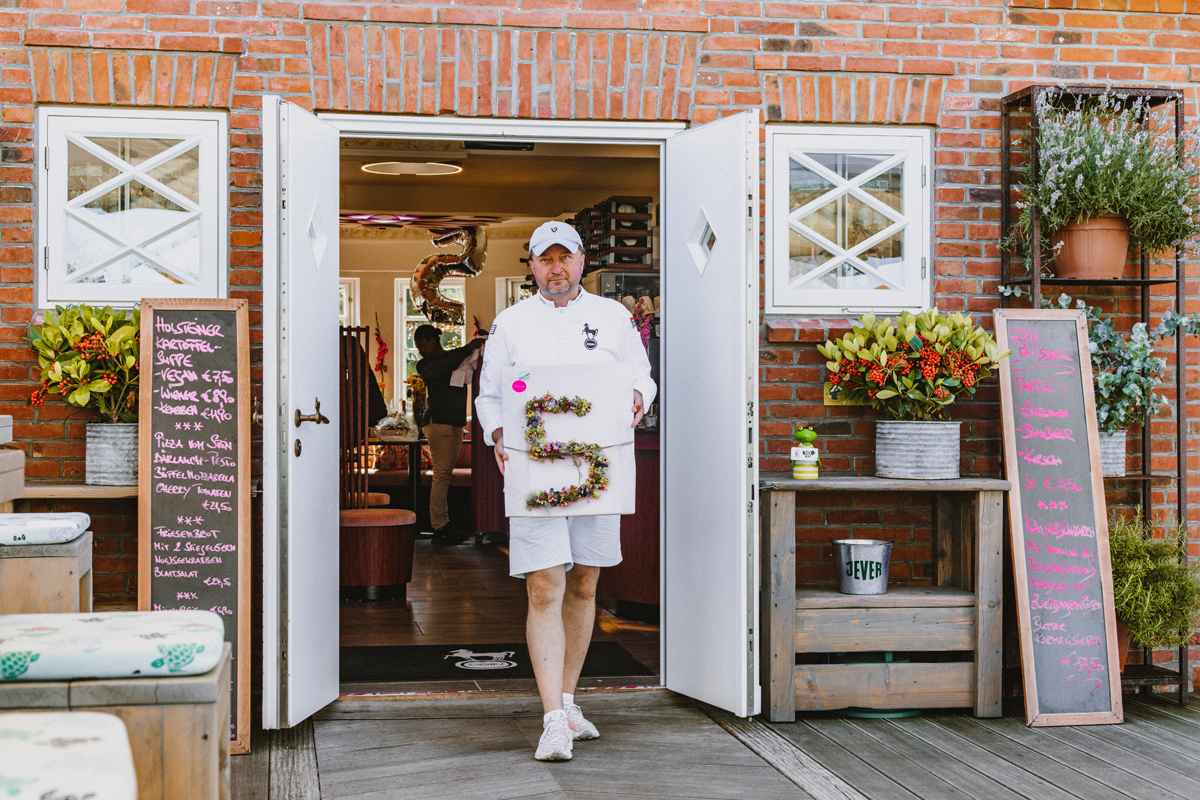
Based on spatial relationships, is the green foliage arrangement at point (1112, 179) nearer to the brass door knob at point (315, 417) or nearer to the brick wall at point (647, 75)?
the brick wall at point (647, 75)

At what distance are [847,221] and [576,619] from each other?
176 cm

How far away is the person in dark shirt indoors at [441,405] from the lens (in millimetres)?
7676

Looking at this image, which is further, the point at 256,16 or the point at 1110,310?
the point at 1110,310

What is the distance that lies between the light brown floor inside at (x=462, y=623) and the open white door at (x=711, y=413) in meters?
0.47

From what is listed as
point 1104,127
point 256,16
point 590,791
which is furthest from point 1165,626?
point 256,16

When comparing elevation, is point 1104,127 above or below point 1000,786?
above

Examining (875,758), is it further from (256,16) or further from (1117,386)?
(256,16)

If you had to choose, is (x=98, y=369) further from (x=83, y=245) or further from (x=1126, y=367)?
(x=1126, y=367)

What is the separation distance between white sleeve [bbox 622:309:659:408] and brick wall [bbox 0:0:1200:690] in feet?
2.44

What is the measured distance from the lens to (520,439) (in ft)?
10.2

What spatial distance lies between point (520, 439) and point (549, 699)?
750mm

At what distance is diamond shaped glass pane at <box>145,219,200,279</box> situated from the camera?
371 cm

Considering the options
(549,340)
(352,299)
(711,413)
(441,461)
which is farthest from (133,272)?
(352,299)

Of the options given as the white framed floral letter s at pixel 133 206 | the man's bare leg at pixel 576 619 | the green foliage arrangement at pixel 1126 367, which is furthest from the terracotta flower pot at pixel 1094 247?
the white framed floral letter s at pixel 133 206
